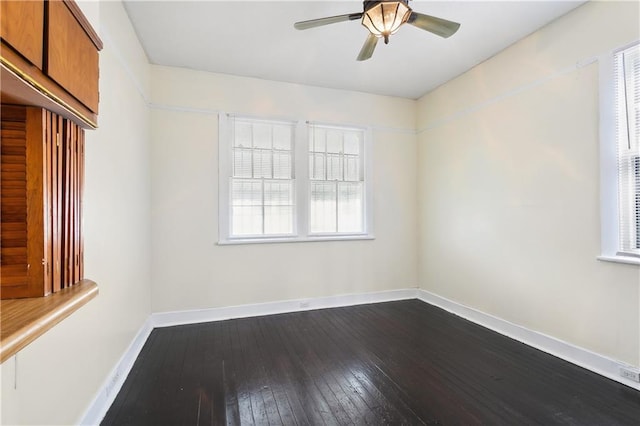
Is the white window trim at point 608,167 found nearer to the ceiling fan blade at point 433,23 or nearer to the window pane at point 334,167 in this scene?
the ceiling fan blade at point 433,23

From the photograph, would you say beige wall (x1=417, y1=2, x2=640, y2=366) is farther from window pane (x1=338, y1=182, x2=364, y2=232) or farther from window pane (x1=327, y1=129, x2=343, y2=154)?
window pane (x1=327, y1=129, x2=343, y2=154)

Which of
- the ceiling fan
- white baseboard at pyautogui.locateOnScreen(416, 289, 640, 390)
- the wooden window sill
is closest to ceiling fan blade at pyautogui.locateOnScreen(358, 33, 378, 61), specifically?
the ceiling fan

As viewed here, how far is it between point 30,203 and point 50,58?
42cm

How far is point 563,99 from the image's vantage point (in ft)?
8.51

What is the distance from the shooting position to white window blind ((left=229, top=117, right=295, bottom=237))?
Result: 3725mm

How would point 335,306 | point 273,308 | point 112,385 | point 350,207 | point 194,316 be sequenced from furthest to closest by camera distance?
point 350,207
point 335,306
point 273,308
point 194,316
point 112,385

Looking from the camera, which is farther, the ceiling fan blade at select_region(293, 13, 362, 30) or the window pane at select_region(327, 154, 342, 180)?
the window pane at select_region(327, 154, 342, 180)

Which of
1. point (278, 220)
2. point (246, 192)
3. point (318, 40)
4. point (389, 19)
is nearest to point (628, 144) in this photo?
point (389, 19)

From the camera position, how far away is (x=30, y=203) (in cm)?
86

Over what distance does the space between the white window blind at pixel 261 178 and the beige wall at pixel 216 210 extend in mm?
198

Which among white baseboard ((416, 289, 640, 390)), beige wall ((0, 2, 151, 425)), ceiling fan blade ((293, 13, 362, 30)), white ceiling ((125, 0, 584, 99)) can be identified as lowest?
white baseboard ((416, 289, 640, 390))

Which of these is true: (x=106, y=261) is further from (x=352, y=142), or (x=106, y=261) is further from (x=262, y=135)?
(x=352, y=142)

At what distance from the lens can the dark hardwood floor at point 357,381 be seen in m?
1.88

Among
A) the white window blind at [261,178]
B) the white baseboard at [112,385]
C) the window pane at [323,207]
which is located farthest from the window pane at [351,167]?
the white baseboard at [112,385]
